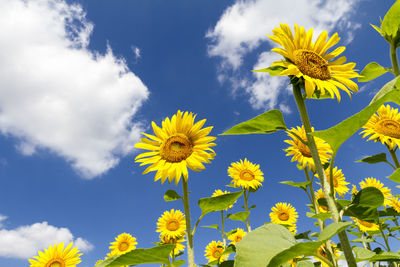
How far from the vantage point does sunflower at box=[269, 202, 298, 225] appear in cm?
848

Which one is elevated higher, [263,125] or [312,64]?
[312,64]

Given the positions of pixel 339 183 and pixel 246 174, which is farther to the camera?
pixel 246 174

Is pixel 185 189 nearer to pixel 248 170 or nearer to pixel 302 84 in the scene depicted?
pixel 302 84

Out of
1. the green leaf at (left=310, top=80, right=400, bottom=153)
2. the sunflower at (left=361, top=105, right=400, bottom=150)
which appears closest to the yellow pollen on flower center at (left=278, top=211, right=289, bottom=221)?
the sunflower at (left=361, top=105, right=400, bottom=150)

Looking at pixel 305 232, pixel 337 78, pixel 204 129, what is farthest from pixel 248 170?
pixel 337 78

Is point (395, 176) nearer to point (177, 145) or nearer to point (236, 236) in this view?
point (177, 145)

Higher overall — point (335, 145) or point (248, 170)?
point (248, 170)

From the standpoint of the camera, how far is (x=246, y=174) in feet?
25.7

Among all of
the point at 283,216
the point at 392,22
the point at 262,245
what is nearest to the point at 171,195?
the point at 262,245

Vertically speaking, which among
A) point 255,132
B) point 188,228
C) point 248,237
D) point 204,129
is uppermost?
point 204,129

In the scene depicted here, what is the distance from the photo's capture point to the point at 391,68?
314 centimetres

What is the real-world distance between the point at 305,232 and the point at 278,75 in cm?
305

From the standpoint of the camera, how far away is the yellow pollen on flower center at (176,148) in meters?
3.49

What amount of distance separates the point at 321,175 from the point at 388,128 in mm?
3157
